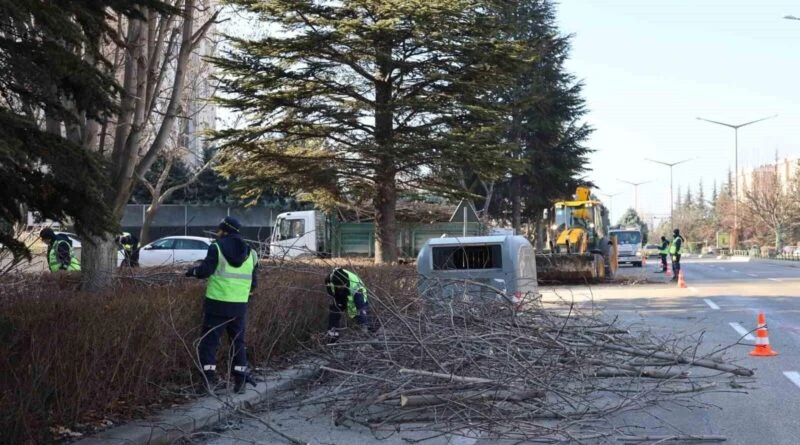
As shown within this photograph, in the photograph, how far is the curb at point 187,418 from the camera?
6.15 metres

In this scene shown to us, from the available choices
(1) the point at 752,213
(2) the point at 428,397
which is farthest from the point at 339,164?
(1) the point at 752,213

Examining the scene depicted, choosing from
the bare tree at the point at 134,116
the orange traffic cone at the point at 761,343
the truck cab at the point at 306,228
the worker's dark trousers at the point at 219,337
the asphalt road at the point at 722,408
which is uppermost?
the bare tree at the point at 134,116

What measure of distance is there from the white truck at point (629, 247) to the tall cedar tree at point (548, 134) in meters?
4.54

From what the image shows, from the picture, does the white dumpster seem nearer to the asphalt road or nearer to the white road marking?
the asphalt road

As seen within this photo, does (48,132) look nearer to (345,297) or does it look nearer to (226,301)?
(226,301)

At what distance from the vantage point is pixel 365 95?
21.6 metres

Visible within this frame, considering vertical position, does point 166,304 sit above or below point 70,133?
below

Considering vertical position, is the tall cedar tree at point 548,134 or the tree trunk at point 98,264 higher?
the tall cedar tree at point 548,134

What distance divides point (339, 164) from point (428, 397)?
573 inches

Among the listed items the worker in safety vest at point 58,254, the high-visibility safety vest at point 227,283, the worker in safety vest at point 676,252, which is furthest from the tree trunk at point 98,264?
the worker in safety vest at point 676,252

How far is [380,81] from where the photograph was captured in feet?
69.1

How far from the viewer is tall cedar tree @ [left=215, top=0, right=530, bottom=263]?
1969 centimetres

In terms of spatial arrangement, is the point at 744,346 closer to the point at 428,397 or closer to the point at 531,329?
the point at 531,329

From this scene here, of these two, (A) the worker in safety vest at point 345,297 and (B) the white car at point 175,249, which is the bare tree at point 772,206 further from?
(A) the worker in safety vest at point 345,297
